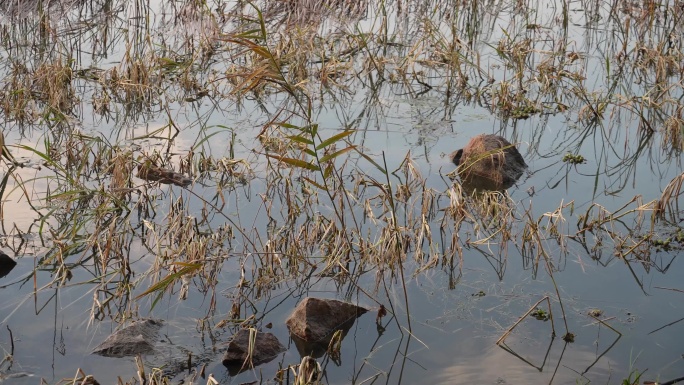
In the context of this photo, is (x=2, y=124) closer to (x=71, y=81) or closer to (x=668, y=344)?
(x=71, y=81)

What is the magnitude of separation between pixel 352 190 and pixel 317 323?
51.4 inches

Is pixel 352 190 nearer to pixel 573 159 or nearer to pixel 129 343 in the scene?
pixel 573 159

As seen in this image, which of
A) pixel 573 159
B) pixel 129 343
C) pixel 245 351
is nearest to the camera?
pixel 245 351

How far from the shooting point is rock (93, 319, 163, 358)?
310 cm

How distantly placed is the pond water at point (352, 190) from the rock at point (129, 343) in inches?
2.2

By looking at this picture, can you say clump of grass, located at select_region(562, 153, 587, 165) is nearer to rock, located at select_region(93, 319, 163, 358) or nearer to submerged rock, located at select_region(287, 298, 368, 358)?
submerged rock, located at select_region(287, 298, 368, 358)

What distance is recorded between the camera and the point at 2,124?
5.45 m

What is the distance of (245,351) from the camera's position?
3.00m

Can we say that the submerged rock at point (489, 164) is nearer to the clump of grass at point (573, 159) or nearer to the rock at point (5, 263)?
the clump of grass at point (573, 159)

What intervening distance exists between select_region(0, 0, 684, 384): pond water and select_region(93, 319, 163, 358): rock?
0.05 meters

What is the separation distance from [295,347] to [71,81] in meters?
3.54

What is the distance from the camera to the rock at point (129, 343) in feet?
10.2

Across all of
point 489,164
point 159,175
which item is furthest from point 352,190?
point 159,175

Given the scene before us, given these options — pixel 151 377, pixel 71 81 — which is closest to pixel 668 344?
pixel 151 377
